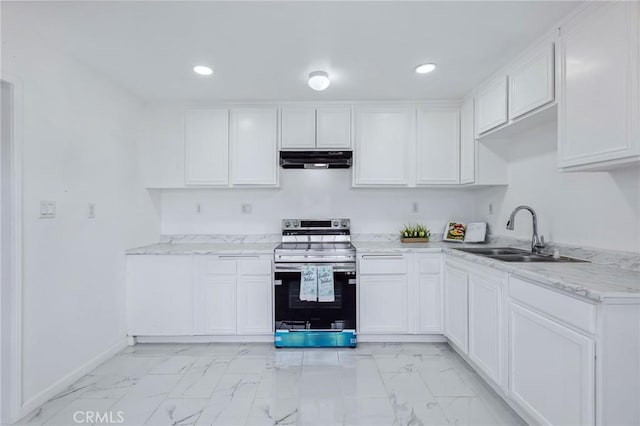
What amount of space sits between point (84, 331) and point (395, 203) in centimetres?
299

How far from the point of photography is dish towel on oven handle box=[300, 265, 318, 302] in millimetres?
2553

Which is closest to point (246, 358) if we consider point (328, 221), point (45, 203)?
point (328, 221)

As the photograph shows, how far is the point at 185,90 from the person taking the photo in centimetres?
268

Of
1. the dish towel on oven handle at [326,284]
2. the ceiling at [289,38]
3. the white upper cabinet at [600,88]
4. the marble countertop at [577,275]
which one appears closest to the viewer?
the marble countertop at [577,275]

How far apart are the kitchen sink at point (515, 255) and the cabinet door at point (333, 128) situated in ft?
5.15

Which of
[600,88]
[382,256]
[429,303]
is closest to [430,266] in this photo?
[429,303]

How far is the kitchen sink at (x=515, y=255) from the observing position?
200 centimetres

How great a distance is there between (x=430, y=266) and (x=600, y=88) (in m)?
1.71

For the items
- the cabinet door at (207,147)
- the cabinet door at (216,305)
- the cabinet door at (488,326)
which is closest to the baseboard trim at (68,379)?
the cabinet door at (216,305)

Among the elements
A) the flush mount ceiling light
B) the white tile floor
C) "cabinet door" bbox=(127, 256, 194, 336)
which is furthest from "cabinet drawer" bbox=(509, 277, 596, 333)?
"cabinet door" bbox=(127, 256, 194, 336)

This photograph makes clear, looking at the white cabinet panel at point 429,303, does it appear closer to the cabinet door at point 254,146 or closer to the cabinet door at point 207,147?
the cabinet door at point 254,146

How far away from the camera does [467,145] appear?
2.82 meters

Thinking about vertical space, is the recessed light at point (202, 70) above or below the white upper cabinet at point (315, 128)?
above

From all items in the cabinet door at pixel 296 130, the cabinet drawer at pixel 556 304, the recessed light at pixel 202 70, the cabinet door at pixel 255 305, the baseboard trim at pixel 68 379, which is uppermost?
the recessed light at pixel 202 70
